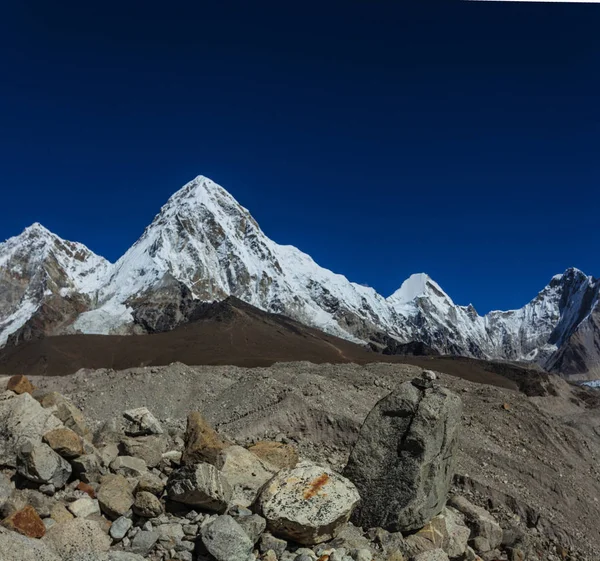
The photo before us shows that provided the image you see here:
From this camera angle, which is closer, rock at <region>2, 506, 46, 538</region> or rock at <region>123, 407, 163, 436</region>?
rock at <region>2, 506, 46, 538</region>

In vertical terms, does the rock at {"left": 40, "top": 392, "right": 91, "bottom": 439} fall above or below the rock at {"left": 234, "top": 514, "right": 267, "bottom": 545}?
above

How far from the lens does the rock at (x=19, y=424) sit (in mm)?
7703

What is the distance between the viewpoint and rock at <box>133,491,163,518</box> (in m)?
7.26

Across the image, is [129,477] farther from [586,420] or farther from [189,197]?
[189,197]

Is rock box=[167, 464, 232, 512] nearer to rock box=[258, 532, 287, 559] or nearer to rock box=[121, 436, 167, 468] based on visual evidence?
rock box=[258, 532, 287, 559]

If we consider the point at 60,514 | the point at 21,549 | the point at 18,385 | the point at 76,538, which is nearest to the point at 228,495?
the point at 76,538

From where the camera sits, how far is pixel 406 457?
30.5 feet

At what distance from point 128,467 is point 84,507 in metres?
1.31

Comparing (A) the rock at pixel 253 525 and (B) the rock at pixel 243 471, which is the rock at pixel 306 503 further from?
(B) the rock at pixel 243 471

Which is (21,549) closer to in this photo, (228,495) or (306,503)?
(228,495)

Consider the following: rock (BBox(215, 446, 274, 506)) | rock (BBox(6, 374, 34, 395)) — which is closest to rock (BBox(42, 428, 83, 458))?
rock (BBox(215, 446, 274, 506))

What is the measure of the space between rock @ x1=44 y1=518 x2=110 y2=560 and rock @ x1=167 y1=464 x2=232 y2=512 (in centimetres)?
109

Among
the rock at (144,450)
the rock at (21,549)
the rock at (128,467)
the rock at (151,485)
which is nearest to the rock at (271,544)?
the rock at (151,485)

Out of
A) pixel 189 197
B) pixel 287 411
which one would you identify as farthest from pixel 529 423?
pixel 189 197
